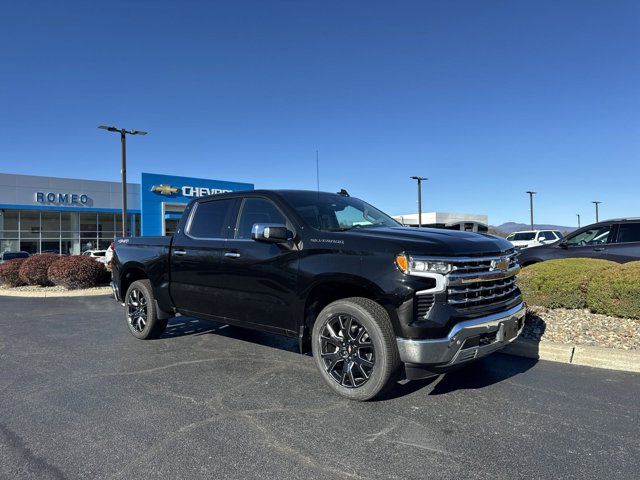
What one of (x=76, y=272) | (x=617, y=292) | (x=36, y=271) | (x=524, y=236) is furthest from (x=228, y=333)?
(x=524, y=236)

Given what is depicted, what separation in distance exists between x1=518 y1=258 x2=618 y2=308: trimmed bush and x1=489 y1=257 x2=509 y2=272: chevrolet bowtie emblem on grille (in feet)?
11.1

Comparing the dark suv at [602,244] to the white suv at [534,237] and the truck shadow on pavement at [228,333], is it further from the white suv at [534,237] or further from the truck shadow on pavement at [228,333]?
the white suv at [534,237]

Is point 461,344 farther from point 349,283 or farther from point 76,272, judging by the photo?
point 76,272

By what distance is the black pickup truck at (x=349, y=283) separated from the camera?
3867 mm

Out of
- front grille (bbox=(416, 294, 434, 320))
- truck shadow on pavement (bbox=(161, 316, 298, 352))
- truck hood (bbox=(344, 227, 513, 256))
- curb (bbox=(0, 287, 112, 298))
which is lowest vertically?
truck shadow on pavement (bbox=(161, 316, 298, 352))

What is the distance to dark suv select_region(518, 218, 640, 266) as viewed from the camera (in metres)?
Answer: 9.29

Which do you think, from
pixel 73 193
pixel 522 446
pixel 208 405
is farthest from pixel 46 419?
pixel 73 193

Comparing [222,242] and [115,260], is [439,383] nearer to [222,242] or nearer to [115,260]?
[222,242]

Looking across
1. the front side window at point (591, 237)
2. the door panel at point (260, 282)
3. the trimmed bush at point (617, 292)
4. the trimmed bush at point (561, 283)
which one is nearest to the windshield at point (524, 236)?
the front side window at point (591, 237)

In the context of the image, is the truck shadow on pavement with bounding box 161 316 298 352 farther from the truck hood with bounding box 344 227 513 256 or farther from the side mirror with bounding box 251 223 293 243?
the truck hood with bounding box 344 227 513 256

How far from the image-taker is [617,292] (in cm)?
665

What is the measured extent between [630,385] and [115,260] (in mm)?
6716

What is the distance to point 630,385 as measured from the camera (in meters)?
4.74

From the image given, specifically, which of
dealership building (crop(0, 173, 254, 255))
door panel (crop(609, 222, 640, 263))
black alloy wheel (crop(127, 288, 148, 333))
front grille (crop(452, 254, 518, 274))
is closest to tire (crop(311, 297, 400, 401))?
front grille (crop(452, 254, 518, 274))
